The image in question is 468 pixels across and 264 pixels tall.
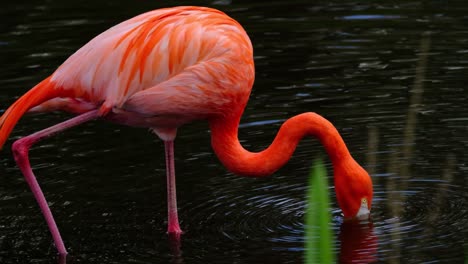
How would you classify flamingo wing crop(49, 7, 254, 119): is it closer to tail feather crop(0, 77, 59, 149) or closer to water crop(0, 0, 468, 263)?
tail feather crop(0, 77, 59, 149)

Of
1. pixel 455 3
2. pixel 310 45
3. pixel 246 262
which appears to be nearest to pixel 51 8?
pixel 310 45

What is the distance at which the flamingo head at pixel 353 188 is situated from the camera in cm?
675

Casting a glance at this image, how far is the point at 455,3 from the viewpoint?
40.7 ft

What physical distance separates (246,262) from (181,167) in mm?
1962

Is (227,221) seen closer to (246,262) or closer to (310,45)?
(246,262)

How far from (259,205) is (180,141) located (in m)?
1.64

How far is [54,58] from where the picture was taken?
11242 mm

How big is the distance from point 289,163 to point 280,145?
129cm

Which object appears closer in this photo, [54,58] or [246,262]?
[246,262]

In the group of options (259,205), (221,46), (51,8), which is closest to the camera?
(221,46)

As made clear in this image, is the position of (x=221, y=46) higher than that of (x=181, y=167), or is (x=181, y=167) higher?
(x=221, y=46)

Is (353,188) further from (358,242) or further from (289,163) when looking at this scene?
(289,163)

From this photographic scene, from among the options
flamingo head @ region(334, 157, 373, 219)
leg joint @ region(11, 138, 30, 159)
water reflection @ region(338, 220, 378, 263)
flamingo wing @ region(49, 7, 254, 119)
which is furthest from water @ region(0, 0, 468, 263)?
flamingo wing @ region(49, 7, 254, 119)

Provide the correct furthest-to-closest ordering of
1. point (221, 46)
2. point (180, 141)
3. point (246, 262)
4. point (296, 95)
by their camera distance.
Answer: point (296, 95) → point (180, 141) → point (221, 46) → point (246, 262)
